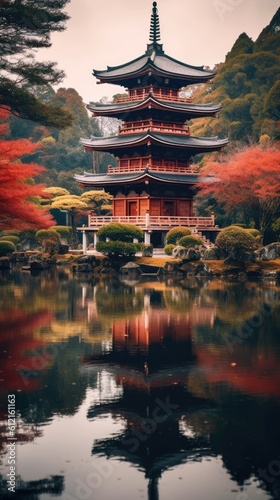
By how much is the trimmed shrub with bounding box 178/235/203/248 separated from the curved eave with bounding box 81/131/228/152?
982 cm

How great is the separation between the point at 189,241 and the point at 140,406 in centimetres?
3417

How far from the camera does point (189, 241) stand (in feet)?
144

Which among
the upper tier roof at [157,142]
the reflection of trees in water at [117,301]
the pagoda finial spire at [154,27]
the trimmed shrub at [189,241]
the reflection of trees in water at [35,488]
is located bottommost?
the reflection of trees in water at [35,488]

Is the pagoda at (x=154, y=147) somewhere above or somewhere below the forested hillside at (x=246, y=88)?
below

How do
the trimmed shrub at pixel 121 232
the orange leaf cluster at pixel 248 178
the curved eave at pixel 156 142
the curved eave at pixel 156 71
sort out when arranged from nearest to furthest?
the orange leaf cluster at pixel 248 178, the trimmed shrub at pixel 121 232, the curved eave at pixel 156 142, the curved eave at pixel 156 71

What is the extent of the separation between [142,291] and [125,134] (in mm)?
27485

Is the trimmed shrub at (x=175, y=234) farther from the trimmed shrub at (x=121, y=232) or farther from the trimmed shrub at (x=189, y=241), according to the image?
the trimmed shrub at (x=121, y=232)

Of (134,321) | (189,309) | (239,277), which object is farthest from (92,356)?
(239,277)

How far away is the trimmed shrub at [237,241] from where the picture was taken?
39.8m

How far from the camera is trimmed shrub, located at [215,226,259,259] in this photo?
1569 inches

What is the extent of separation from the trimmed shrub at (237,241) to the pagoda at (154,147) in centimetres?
919

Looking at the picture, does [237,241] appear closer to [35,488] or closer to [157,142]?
[157,142]

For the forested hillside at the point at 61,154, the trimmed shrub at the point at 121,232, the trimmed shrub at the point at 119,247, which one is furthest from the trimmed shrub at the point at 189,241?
the forested hillside at the point at 61,154

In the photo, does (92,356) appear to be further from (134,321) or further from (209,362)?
(134,321)
